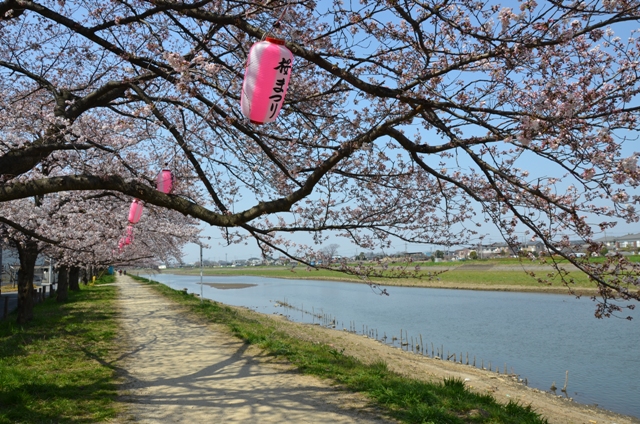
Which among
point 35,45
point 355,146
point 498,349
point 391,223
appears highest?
point 35,45

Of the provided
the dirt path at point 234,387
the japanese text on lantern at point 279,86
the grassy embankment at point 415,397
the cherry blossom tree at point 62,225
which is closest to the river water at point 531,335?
the dirt path at point 234,387

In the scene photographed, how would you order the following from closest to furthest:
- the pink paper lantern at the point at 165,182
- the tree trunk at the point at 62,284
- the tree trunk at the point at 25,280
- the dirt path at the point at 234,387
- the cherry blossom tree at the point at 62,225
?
1. the dirt path at the point at 234,387
2. the pink paper lantern at the point at 165,182
3. the cherry blossom tree at the point at 62,225
4. the tree trunk at the point at 25,280
5. the tree trunk at the point at 62,284

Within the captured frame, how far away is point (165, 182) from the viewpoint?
5.89m

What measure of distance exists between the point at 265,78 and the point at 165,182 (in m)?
2.87

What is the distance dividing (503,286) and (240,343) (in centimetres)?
3192

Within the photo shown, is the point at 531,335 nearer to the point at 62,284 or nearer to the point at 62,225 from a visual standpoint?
the point at 62,225

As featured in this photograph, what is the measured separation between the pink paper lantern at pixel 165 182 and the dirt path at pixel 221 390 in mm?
2557

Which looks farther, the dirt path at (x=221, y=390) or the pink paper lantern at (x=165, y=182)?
the pink paper lantern at (x=165, y=182)

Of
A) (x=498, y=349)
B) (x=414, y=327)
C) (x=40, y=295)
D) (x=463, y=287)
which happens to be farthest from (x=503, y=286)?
(x=40, y=295)

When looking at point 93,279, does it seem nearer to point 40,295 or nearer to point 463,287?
point 40,295

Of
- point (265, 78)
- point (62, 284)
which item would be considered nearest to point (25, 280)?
point (62, 284)

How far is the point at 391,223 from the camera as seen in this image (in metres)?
6.93

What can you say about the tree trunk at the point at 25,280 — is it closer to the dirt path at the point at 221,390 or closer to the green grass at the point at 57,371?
the green grass at the point at 57,371

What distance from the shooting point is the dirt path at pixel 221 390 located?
4621 mm
